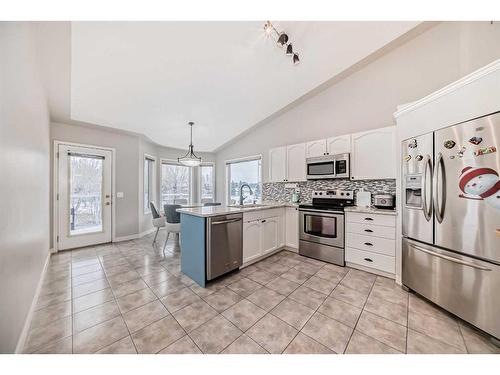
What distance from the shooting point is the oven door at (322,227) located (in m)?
2.75

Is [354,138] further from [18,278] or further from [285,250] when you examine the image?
[18,278]

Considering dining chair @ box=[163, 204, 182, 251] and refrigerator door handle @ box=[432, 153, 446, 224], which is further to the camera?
dining chair @ box=[163, 204, 182, 251]

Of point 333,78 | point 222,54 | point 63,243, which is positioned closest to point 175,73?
point 222,54

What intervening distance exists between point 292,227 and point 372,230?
1236 mm

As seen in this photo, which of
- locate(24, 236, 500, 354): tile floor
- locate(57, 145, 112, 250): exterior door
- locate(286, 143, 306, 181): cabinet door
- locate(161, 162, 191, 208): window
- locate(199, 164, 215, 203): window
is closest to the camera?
locate(24, 236, 500, 354): tile floor

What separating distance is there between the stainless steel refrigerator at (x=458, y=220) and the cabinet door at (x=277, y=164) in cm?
209

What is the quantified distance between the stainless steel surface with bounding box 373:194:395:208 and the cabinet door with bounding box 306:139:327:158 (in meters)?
1.11

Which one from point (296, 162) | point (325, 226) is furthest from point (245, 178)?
point (325, 226)

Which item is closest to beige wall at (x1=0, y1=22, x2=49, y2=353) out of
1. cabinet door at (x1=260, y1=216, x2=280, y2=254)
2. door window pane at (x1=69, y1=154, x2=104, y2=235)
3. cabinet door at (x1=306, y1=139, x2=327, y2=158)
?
door window pane at (x1=69, y1=154, x2=104, y2=235)

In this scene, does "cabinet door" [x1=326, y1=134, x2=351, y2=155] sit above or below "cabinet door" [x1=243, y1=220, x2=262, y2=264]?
above

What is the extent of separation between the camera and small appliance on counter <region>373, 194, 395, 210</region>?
258 cm

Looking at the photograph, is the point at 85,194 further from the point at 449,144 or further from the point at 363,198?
the point at 449,144

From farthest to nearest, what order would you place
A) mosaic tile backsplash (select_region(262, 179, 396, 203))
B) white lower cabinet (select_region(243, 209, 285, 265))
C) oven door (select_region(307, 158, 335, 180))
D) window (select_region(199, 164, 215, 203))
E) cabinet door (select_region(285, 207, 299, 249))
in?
window (select_region(199, 164, 215, 203)), cabinet door (select_region(285, 207, 299, 249)), oven door (select_region(307, 158, 335, 180)), mosaic tile backsplash (select_region(262, 179, 396, 203)), white lower cabinet (select_region(243, 209, 285, 265))

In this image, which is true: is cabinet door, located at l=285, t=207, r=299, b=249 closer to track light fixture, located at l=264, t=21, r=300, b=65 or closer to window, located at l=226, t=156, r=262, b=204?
window, located at l=226, t=156, r=262, b=204
